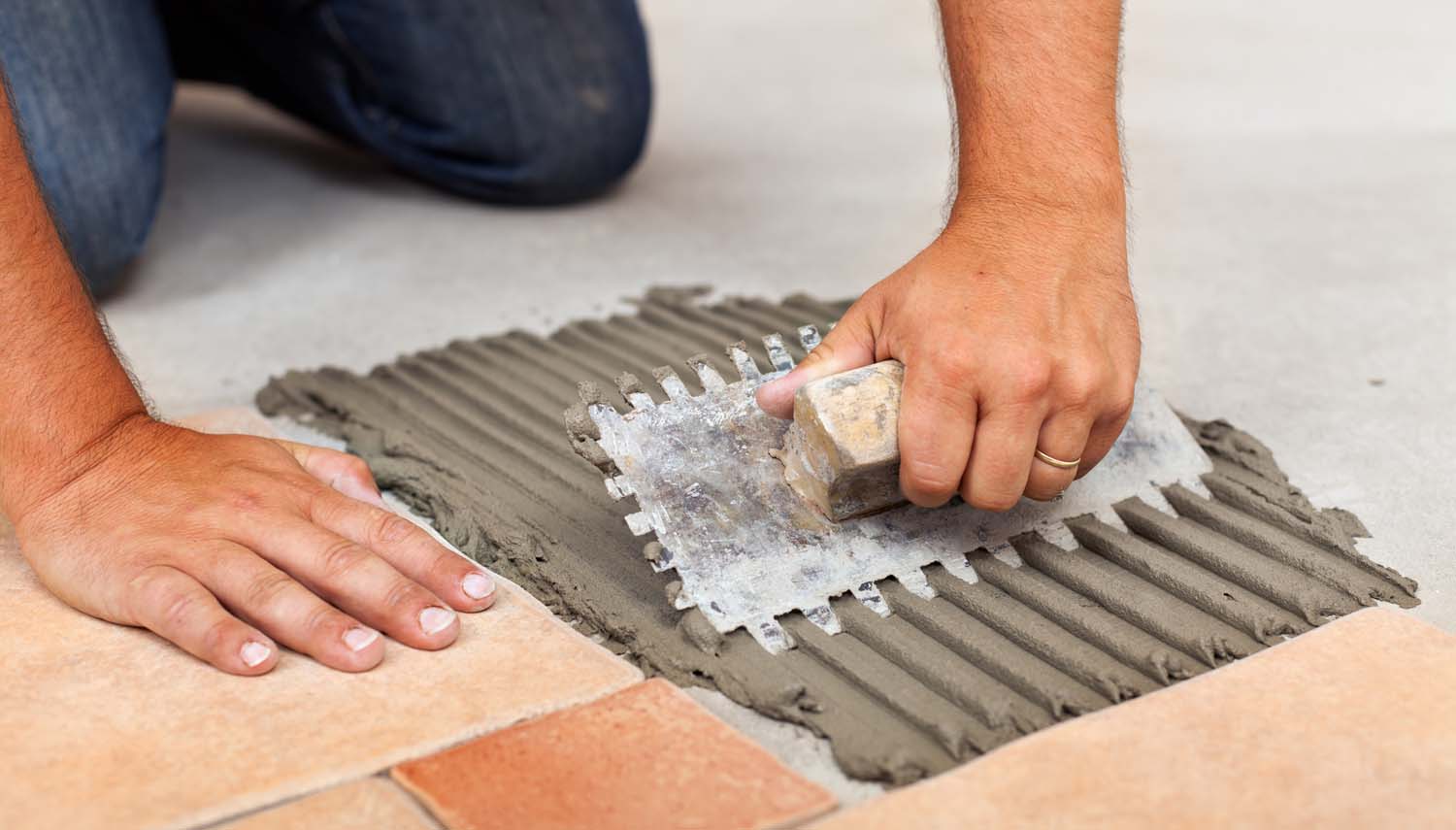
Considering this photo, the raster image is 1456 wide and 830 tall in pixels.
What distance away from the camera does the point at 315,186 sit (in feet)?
10.2

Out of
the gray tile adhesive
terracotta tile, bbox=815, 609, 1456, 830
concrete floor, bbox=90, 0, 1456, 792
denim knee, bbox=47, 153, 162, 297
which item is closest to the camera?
terracotta tile, bbox=815, 609, 1456, 830

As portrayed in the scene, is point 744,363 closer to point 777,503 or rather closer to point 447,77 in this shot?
point 777,503

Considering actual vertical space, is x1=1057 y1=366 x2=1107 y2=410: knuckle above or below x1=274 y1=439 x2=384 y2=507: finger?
above

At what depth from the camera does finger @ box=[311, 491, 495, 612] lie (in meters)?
1.39

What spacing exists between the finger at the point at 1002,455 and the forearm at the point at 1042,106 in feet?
0.87

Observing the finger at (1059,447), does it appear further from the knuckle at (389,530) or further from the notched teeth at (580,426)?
the knuckle at (389,530)

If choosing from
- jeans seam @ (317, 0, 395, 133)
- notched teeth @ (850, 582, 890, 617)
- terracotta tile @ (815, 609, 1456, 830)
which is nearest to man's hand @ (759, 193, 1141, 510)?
notched teeth @ (850, 582, 890, 617)

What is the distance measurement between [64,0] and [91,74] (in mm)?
129

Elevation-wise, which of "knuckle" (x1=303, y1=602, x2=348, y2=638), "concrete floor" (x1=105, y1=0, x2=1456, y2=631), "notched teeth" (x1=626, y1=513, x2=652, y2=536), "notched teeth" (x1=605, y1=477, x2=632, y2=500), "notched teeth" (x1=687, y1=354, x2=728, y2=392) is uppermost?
"notched teeth" (x1=687, y1=354, x2=728, y2=392)

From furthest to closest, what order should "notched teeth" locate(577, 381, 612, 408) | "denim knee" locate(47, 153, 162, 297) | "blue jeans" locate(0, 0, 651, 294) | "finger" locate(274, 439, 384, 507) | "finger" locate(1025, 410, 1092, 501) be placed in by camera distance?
"blue jeans" locate(0, 0, 651, 294) → "denim knee" locate(47, 153, 162, 297) → "finger" locate(274, 439, 384, 507) → "notched teeth" locate(577, 381, 612, 408) → "finger" locate(1025, 410, 1092, 501)

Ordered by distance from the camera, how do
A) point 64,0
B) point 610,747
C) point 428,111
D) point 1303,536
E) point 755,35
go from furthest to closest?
point 755,35, point 428,111, point 64,0, point 1303,536, point 610,747

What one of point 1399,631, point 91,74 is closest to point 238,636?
point 1399,631

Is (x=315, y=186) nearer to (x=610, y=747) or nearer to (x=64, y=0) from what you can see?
(x=64, y=0)

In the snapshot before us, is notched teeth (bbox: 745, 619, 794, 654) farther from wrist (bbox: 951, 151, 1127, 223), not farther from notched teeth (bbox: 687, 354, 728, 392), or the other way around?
wrist (bbox: 951, 151, 1127, 223)
